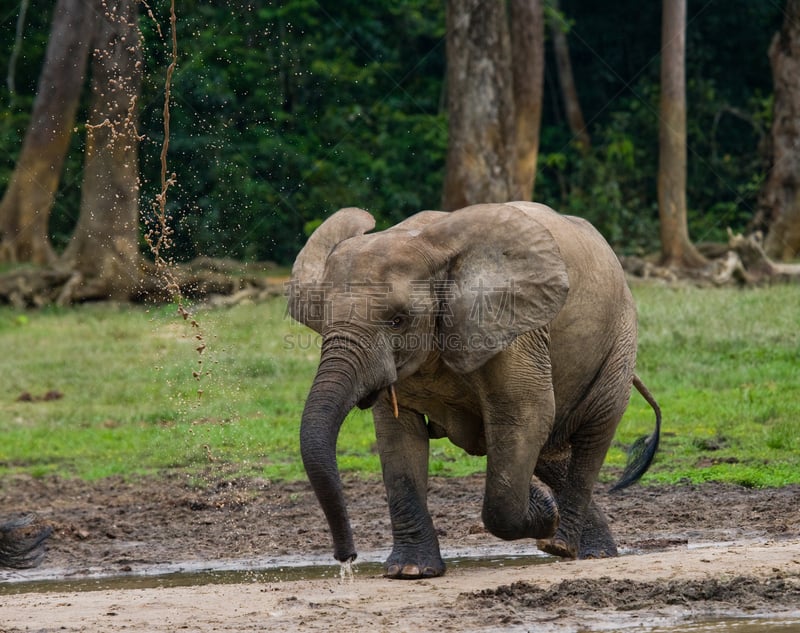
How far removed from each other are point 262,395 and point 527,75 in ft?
35.9

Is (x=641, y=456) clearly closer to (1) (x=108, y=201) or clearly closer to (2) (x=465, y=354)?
(2) (x=465, y=354)

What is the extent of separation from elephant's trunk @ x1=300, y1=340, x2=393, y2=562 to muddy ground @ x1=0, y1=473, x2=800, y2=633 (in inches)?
17.3

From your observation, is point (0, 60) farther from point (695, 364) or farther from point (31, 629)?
point (31, 629)

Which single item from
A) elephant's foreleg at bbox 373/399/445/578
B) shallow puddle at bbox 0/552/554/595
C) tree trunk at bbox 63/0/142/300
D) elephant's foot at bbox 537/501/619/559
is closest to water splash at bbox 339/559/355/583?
elephant's foreleg at bbox 373/399/445/578

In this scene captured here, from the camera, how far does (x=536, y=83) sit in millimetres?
23188

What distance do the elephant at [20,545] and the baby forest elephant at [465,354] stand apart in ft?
7.43

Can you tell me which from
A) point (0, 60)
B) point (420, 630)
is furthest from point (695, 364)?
point (0, 60)

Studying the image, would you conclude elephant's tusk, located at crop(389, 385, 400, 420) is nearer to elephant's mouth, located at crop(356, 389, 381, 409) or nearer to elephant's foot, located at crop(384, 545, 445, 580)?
elephant's mouth, located at crop(356, 389, 381, 409)

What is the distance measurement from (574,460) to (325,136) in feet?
66.1

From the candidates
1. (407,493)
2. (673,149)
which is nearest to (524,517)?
(407,493)

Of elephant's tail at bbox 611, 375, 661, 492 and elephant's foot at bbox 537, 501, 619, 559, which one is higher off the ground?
elephant's tail at bbox 611, 375, 661, 492

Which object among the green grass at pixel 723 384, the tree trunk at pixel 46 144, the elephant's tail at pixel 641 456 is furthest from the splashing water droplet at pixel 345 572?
the tree trunk at pixel 46 144

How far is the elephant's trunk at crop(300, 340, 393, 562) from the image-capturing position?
19.8 feet

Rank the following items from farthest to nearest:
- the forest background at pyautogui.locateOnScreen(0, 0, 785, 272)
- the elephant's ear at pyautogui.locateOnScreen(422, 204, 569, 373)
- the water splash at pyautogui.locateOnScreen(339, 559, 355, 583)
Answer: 1. the forest background at pyautogui.locateOnScreen(0, 0, 785, 272)
2. the elephant's ear at pyautogui.locateOnScreen(422, 204, 569, 373)
3. the water splash at pyautogui.locateOnScreen(339, 559, 355, 583)
